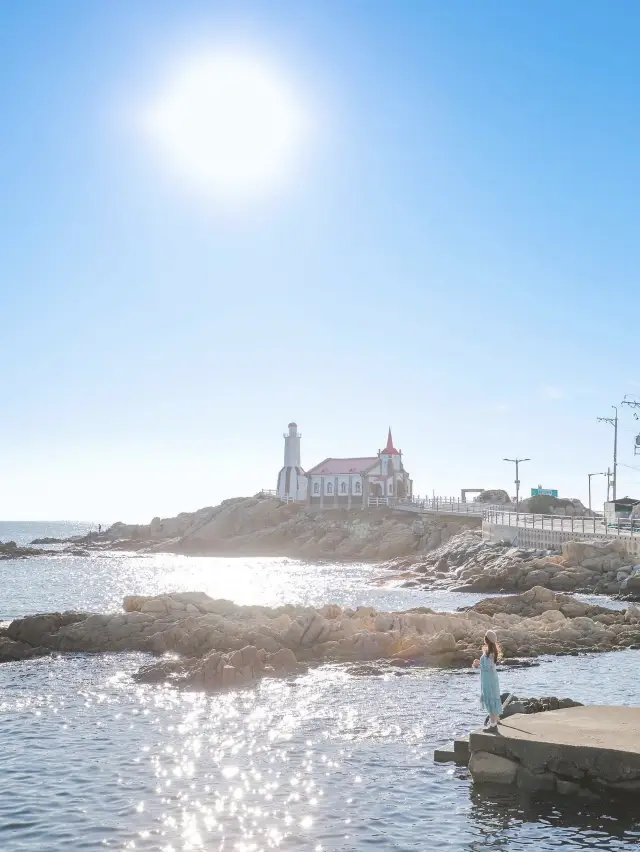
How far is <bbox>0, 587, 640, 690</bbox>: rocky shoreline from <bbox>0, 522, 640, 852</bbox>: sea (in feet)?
3.80

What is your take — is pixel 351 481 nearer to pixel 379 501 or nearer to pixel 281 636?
pixel 379 501

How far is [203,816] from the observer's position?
13281 millimetres

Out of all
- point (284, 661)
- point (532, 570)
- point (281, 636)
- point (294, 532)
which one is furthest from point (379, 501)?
point (284, 661)

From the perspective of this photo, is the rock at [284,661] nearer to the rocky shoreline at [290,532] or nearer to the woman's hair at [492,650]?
the woman's hair at [492,650]

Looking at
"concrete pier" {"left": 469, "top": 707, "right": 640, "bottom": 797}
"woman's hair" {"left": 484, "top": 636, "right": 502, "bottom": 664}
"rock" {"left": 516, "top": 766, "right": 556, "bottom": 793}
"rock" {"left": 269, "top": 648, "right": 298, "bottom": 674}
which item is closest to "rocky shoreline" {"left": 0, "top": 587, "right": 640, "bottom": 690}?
"rock" {"left": 269, "top": 648, "right": 298, "bottom": 674}

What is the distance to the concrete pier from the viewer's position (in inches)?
522

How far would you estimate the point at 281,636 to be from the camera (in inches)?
1139

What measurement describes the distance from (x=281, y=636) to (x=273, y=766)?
13055mm

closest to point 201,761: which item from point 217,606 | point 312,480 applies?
point 217,606

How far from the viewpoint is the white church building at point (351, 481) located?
109 metres

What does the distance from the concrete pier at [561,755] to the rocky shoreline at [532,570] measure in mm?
29154

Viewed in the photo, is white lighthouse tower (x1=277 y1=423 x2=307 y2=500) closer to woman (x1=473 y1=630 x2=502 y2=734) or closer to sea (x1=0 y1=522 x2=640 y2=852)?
sea (x1=0 y1=522 x2=640 y2=852)

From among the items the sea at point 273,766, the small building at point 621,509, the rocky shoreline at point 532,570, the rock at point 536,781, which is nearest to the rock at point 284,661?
the sea at point 273,766

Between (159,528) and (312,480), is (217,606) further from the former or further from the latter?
(159,528)
